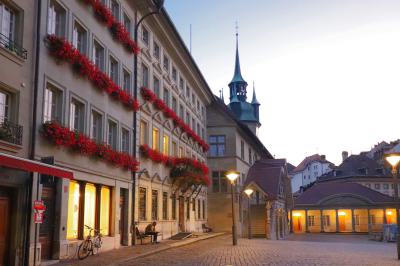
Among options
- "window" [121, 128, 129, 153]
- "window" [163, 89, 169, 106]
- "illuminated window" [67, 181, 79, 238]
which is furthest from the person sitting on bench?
"window" [163, 89, 169, 106]

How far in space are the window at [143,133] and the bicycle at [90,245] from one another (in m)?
8.35

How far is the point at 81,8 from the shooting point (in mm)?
21062

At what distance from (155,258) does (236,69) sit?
76612 mm

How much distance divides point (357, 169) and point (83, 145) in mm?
81906

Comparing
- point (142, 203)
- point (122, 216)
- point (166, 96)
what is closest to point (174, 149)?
point (166, 96)

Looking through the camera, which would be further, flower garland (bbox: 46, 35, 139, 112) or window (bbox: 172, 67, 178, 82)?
window (bbox: 172, 67, 178, 82)

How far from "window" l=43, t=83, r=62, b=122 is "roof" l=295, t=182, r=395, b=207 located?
57.3 meters

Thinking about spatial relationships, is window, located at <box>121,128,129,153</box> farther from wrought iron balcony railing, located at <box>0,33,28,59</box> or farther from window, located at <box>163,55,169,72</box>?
wrought iron balcony railing, located at <box>0,33,28,59</box>

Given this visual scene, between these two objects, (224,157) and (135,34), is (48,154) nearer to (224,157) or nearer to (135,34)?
(135,34)

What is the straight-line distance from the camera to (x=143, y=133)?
29.2 metres

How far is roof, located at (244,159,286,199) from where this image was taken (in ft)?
159

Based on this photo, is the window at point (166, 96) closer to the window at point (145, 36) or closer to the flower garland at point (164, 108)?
the flower garland at point (164, 108)

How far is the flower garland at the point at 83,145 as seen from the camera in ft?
56.9

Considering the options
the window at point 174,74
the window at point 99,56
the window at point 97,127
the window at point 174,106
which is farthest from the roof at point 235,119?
the window at point 97,127
